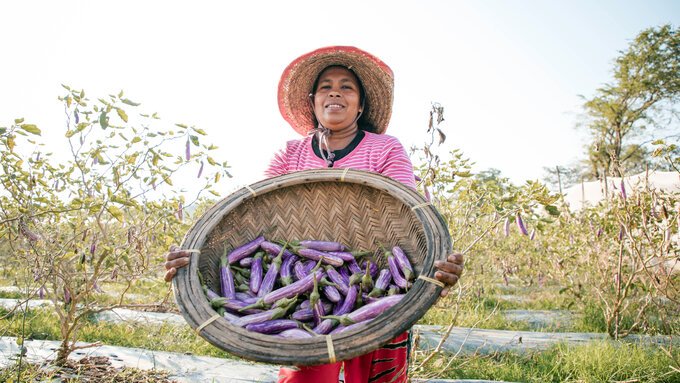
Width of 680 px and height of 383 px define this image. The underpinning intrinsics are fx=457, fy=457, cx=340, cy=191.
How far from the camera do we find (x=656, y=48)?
26.0m

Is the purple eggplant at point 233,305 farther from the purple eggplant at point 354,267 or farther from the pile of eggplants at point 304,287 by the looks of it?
the purple eggplant at point 354,267

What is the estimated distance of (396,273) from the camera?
2.07 metres

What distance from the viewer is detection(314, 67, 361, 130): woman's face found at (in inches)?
104

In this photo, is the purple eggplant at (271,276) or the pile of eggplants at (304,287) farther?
the purple eggplant at (271,276)

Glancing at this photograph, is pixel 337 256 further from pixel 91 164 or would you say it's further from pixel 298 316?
pixel 91 164

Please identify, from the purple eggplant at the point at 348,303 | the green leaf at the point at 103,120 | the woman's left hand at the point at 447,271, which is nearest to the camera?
the woman's left hand at the point at 447,271

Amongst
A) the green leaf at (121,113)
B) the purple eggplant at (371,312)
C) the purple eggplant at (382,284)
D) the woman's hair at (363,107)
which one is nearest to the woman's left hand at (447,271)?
the purple eggplant at (371,312)

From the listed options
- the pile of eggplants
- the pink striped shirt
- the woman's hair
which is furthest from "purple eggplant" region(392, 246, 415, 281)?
the woman's hair

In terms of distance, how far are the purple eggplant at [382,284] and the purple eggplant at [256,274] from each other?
59 cm

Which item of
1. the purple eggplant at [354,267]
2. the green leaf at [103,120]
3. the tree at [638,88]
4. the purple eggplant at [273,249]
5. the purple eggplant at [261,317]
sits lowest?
the purple eggplant at [261,317]

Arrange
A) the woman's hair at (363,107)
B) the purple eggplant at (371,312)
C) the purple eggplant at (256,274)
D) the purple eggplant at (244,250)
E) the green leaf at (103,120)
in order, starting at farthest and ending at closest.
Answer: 1. the woman's hair at (363,107)
2. the green leaf at (103,120)
3. the purple eggplant at (244,250)
4. the purple eggplant at (256,274)
5. the purple eggplant at (371,312)

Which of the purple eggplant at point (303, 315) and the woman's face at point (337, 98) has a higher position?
the woman's face at point (337, 98)

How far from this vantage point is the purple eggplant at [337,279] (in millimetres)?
2217

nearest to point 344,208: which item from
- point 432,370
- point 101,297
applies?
point 432,370
